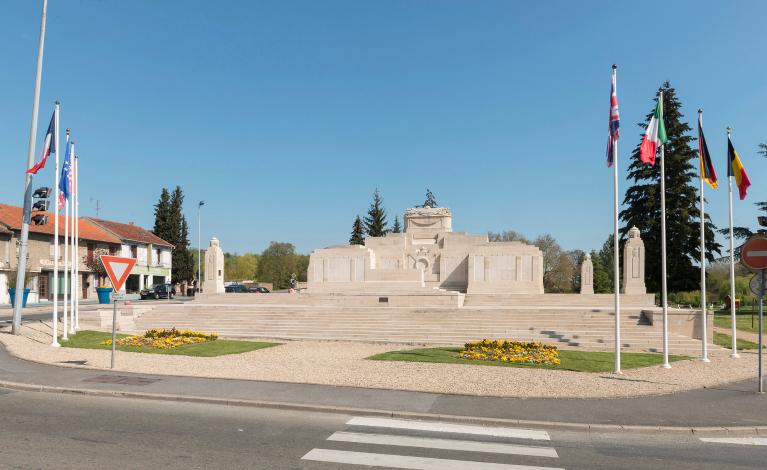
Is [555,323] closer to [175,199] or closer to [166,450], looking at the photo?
[166,450]

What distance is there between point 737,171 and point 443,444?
14561 millimetres

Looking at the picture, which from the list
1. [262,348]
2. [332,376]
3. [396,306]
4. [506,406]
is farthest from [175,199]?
[506,406]

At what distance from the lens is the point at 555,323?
2202 centimetres

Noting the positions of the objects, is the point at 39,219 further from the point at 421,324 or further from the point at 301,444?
the point at 301,444

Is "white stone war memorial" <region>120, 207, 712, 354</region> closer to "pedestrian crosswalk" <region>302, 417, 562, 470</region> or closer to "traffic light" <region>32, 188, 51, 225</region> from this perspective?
"traffic light" <region>32, 188, 51, 225</region>

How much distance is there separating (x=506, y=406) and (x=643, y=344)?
11791 millimetres

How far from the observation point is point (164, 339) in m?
18.8

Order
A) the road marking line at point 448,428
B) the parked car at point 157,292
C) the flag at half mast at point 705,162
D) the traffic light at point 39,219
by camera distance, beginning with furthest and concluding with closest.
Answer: the parked car at point 157,292, the traffic light at point 39,219, the flag at half mast at point 705,162, the road marking line at point 448,428

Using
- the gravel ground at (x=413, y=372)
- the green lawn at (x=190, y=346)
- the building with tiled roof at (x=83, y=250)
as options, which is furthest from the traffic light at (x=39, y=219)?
the building with tiled roof at (x=83, y=250)

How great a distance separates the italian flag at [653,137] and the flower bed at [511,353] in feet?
20.7

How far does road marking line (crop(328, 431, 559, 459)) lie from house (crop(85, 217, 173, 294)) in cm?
5691

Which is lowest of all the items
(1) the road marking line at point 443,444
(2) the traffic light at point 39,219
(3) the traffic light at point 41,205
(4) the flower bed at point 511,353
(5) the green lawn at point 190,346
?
(5) the green lawn at point 190,346

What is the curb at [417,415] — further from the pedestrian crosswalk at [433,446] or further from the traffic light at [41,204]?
the traffic light at [41,204]

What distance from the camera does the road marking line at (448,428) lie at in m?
8.38
